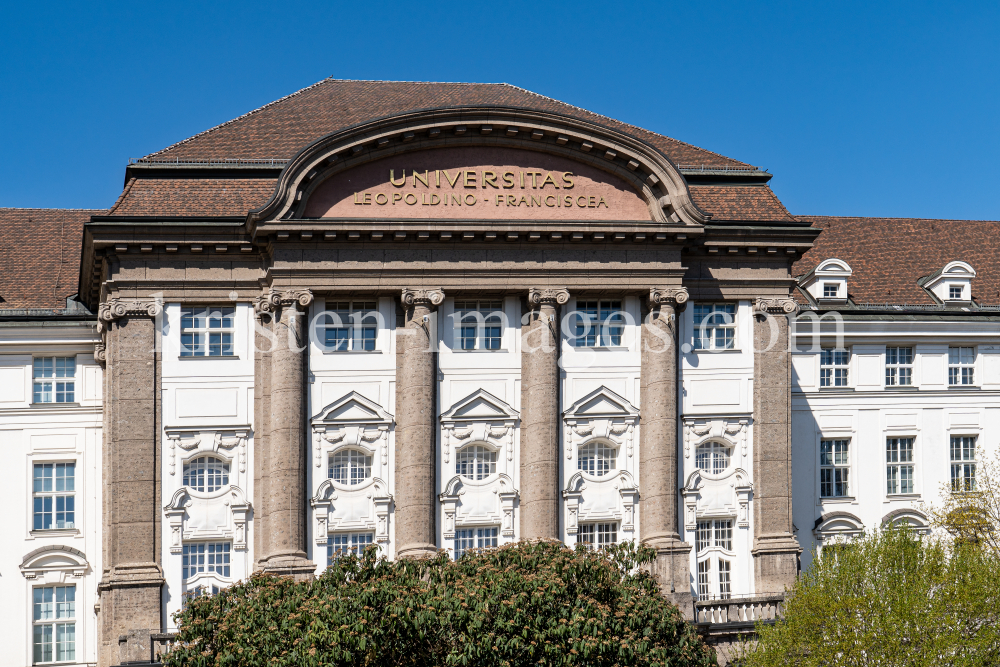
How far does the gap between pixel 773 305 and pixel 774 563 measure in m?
8.75

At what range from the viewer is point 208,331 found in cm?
3997

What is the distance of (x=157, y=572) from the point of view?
126 ft

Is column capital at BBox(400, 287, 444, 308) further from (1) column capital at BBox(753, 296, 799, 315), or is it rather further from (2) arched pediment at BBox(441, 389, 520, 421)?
(1) column capital at BBox(753, 296, 799, 315)

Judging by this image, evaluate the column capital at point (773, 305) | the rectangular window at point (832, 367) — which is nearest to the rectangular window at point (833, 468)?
the rectangular window at point (832, 367)

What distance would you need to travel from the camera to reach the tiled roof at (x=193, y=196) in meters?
39.5

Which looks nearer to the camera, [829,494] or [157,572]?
[157,572]

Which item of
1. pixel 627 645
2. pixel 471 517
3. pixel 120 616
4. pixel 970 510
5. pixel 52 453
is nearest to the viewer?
pixel 627 645

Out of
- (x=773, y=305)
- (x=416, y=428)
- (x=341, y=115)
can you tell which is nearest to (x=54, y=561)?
(x=416, y=428)

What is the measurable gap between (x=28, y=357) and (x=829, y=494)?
29907 mm

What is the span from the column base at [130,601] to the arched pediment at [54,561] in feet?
15.1

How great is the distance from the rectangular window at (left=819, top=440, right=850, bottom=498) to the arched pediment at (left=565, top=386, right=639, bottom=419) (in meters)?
10.5

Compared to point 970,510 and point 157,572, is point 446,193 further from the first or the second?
point 970,510

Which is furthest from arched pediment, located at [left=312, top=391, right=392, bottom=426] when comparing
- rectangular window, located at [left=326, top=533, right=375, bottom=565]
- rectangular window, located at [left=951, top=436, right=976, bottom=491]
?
rectangular window, located at [left=951, top=436, right=976, bottom=491]

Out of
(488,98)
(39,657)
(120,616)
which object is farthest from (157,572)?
(488,98)
